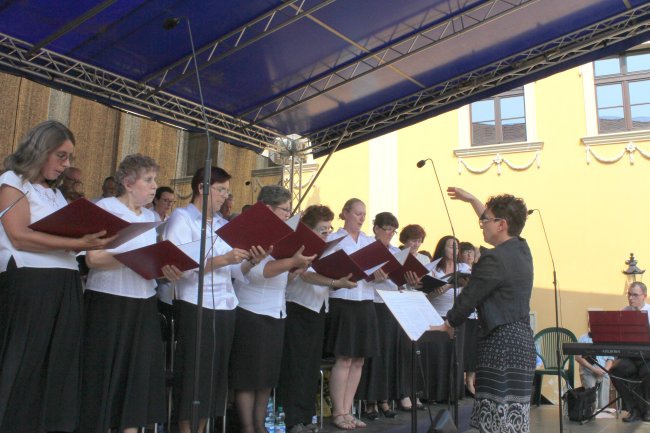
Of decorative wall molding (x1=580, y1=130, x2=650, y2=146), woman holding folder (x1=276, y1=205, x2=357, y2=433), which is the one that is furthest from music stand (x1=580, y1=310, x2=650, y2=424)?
decorative wall molding (x1=580, y1=130, x2=650, y2=146)

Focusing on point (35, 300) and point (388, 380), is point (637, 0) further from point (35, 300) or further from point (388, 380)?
point (35, 300)

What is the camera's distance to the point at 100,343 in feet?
9.84

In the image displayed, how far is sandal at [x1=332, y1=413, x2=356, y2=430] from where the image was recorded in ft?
14.8

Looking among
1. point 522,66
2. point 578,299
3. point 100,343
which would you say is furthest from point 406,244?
point 578,299

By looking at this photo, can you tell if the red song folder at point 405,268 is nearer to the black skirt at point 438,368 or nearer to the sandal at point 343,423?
the sandal at point 343,423

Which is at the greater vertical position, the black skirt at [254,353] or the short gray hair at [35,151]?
the short gray hair at [35,151]

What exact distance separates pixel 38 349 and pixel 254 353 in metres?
1.36

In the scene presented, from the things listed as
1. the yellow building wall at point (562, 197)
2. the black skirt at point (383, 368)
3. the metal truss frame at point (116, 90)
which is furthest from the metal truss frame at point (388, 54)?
the yellow building wall at point (562, 197)

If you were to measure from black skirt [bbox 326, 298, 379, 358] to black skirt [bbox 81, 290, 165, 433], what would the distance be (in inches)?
70.5

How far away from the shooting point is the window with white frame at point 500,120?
36.9 ft

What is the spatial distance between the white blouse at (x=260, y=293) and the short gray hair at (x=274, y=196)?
38 cm

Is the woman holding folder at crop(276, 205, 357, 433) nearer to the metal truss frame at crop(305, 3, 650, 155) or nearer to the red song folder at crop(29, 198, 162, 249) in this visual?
the red song folder at crop(29, 198, 162, 249)

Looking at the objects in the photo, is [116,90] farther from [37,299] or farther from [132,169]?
[37,299]

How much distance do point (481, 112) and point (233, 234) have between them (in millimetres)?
9255
